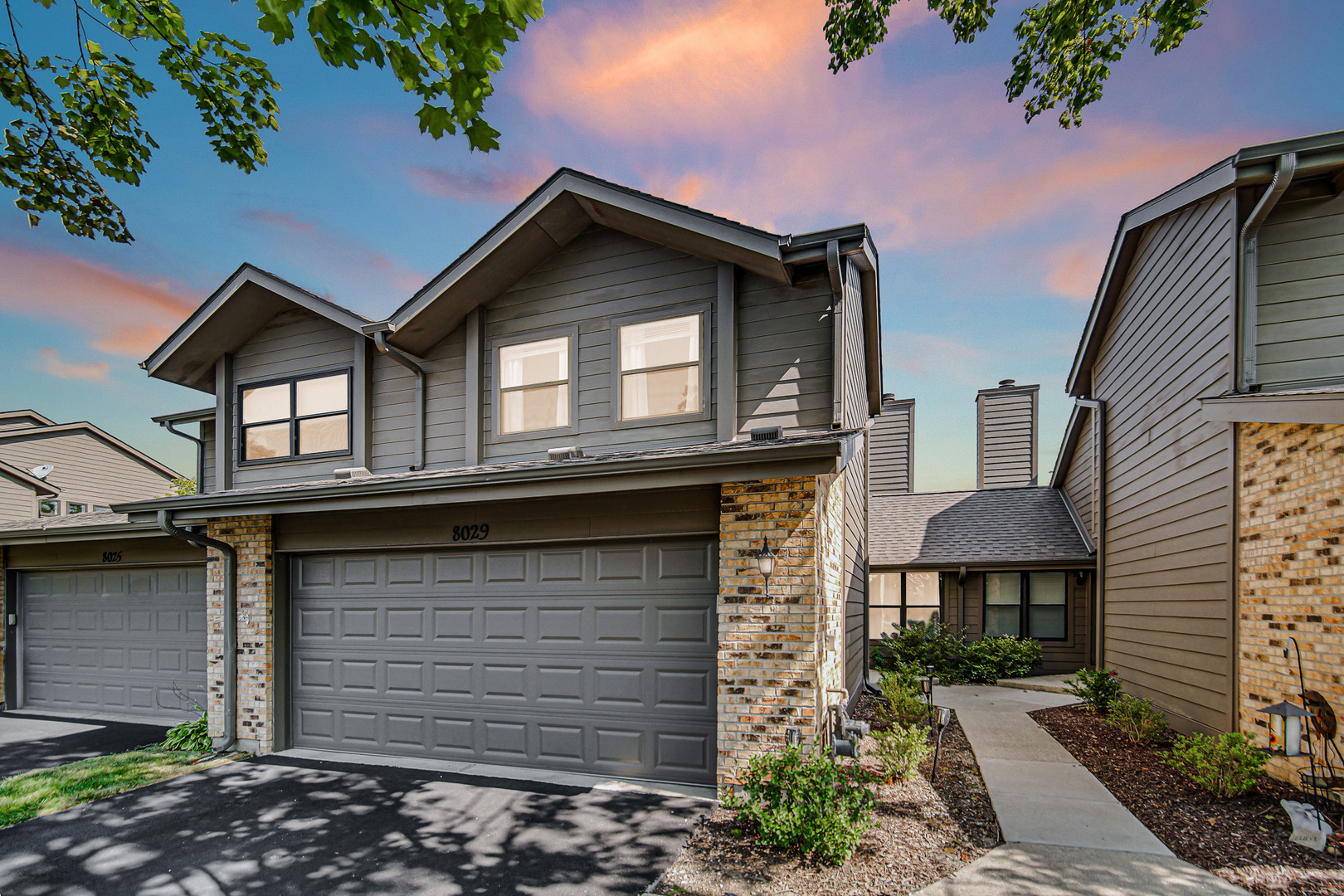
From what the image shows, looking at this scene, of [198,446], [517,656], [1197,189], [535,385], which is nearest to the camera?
[517,656]

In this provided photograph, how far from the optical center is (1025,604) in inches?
532

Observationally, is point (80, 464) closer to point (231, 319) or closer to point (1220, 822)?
point (231, 319)

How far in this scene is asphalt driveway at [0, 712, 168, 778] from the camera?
802cm

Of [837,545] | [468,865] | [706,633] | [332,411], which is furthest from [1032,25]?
[332,411]

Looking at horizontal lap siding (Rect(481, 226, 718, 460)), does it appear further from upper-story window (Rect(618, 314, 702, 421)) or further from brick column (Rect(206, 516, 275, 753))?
brick column (Rect(206, 516, 275, 753))

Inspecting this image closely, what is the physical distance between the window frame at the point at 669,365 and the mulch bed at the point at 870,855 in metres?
3.95

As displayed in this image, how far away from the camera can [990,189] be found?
10.6 metres

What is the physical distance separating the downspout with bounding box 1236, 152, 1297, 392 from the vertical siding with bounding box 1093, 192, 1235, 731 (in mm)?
100

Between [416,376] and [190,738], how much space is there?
545cm

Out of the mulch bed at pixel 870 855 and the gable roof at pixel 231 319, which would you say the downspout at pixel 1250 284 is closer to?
the mulch bed at pixel 870 855

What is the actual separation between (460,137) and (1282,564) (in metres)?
7.97

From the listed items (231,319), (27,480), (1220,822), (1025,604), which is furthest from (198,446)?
(1025,604)

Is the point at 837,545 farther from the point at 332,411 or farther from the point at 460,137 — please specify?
the point at 332,411

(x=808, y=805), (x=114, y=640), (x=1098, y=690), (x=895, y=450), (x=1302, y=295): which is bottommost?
(x=1098, y=690)
